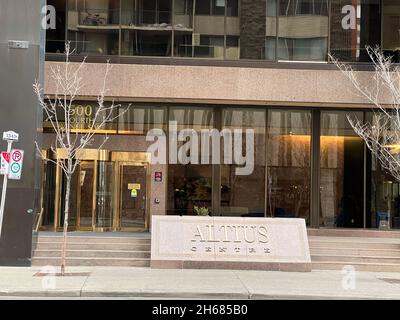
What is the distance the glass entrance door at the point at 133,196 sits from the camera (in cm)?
2139

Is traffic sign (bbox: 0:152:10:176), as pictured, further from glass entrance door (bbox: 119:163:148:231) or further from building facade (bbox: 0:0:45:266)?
glass entrance door (bbox: 119:163:148:231)

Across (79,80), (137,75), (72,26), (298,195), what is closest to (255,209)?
(298,195)

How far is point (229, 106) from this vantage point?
21750 mm

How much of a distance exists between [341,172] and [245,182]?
3.61 m

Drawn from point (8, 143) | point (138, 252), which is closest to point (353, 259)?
point (138, 252)

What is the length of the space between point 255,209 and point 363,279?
7261mm

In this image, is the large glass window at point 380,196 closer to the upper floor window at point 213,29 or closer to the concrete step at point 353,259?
the upper floor window at point 213,29

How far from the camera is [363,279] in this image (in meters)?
14.8

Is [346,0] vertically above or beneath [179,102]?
above

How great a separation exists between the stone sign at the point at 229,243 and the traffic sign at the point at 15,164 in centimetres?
399

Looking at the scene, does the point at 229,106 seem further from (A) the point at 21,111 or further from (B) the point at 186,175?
(A) the point at 21,111

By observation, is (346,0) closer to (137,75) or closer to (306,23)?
(306,23)

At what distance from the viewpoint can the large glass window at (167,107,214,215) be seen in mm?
21578

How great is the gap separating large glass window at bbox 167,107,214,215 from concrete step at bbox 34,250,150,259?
192 inches
